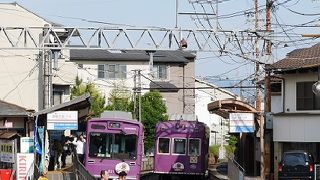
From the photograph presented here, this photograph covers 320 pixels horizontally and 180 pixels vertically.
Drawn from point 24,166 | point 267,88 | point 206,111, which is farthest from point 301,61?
point 206,111

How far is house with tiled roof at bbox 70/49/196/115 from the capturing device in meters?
68.6

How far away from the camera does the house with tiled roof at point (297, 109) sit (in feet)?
111

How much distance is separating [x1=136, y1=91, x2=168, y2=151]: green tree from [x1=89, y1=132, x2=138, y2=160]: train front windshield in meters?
34.9

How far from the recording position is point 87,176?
20.5 m

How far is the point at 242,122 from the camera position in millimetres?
32219

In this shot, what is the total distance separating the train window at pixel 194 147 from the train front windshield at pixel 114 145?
253 inches

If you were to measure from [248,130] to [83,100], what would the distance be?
8516 millimetres

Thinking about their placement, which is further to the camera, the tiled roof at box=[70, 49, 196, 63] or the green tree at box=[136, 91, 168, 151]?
the tiled roof at box=[70, 49, 196, 63]

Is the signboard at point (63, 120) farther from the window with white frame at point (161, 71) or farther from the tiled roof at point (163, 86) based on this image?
the window with white frame at point (161, 71)

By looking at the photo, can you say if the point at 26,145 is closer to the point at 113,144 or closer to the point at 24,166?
the point at 24,166

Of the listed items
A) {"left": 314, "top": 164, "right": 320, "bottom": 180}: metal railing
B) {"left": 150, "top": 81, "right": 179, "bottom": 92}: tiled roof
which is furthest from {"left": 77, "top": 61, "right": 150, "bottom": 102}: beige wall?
{"left": 314, "top": 164, "right": 320, "bottom": 180}: metal railing

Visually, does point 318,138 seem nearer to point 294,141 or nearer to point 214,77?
point 294,141

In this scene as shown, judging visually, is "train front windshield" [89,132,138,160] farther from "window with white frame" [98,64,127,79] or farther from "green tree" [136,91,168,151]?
"window with white frame" [98,64,127,79]

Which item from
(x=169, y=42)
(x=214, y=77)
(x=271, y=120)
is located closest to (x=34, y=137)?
(x=169, y=42)
